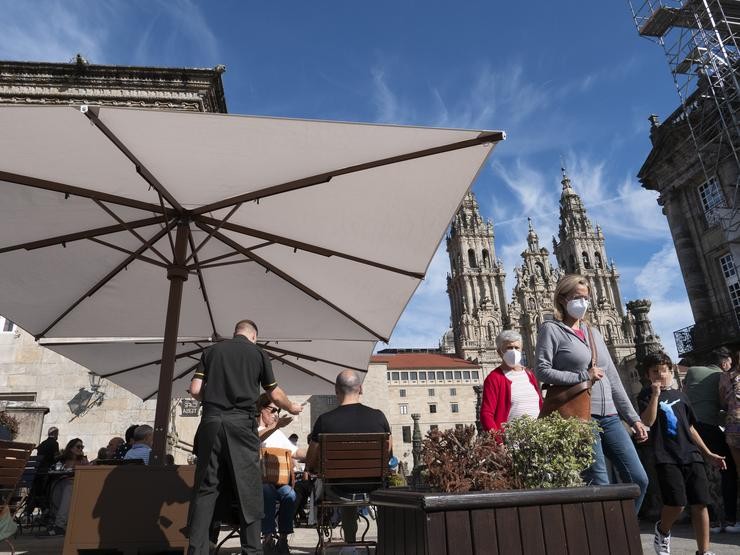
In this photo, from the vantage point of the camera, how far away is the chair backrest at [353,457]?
3854mm

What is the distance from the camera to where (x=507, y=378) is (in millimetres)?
3914

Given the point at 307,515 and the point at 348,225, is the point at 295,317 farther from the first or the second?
the point at 307,515

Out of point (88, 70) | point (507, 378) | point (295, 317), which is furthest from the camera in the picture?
point (88, 70)

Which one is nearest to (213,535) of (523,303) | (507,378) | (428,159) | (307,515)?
(507,378)

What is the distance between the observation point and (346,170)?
342cm

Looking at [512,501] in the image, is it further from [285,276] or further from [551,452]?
[285,276]

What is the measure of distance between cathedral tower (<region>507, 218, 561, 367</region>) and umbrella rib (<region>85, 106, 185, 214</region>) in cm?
7055

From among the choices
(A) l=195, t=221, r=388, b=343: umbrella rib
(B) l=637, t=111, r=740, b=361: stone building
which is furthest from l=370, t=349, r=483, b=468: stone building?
(A) l=195, t=221, r=388, b=343: umbrella rib

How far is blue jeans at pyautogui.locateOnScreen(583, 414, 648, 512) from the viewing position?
122 inches

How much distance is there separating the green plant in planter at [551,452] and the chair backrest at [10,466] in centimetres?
354

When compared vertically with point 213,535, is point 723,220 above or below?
above

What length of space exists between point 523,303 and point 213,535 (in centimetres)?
7897

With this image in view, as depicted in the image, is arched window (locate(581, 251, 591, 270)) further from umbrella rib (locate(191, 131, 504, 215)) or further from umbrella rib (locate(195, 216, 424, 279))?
umbrella rib (locate(191, 131, 504, 215))

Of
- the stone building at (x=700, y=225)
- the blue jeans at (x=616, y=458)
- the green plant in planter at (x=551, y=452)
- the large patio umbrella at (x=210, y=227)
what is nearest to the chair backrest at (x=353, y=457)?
the large patio umbrella at (x=210, y=227)
